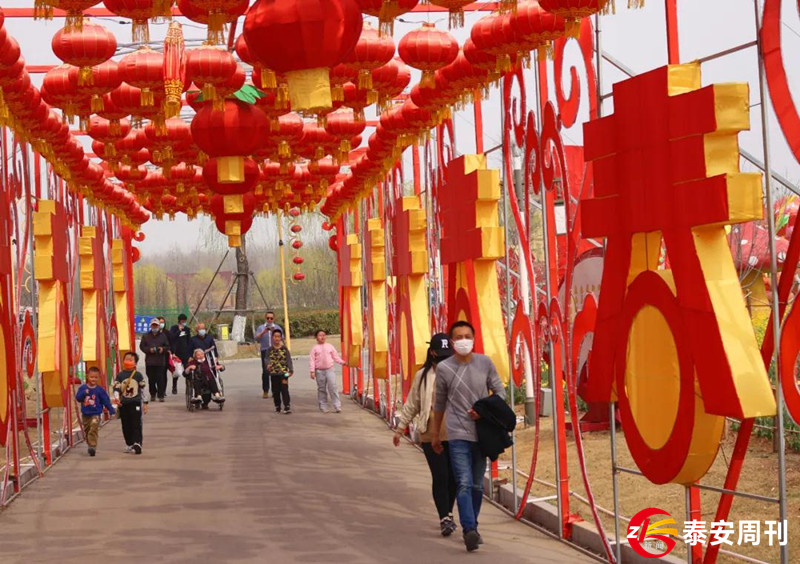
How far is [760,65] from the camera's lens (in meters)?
6.35

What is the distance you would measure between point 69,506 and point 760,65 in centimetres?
854

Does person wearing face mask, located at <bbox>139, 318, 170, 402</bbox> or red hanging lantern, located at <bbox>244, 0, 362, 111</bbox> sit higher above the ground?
red hanging lantern, located at <bbox>244, 0, 362, 111</bbox>

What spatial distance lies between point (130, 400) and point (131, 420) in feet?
0.91

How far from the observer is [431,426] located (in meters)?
10.0

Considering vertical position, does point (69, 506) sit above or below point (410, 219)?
below

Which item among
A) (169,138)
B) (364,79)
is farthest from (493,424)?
(169,138)

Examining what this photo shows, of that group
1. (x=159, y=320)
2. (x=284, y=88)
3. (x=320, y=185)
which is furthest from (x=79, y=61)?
(x=159, y=320)

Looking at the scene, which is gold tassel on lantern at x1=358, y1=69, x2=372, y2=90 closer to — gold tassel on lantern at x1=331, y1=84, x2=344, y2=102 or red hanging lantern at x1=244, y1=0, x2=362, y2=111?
gold tassel on lantern at x1=331, y1=84, x2=344, y2=102

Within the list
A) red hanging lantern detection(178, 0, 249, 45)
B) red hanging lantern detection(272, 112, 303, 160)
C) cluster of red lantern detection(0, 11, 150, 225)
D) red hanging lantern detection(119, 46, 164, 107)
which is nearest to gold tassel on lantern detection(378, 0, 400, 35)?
red hanging lantern detection(178, 0, 249, 45)

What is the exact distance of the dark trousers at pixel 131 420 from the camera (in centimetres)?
1694

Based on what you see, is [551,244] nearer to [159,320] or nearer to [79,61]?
[79,61]

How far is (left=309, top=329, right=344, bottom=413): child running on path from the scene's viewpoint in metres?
22.4

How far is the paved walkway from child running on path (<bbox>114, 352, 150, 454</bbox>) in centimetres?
31

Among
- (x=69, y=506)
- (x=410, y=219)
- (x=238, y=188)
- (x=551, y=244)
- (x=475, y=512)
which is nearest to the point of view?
(x=475, y=512)
